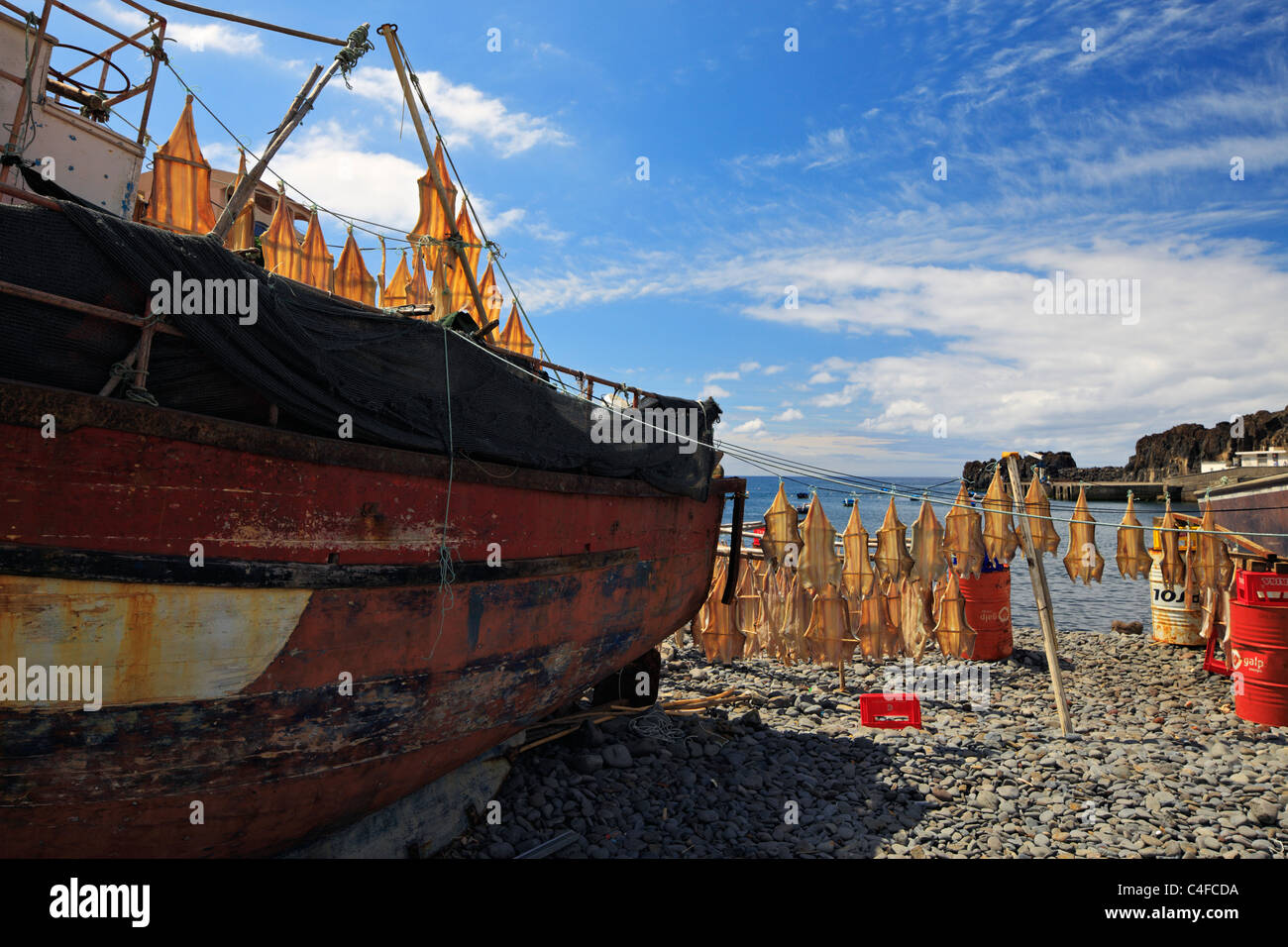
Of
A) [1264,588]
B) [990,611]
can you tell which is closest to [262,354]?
[1264,588]

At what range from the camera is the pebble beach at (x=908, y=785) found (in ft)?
20.9

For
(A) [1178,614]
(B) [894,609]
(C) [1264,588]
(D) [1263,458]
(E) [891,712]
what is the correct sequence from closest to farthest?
(C) [1264,588], (E) [891,712], (B) [894,609], (A) [1178,614], (D) [1263,458]

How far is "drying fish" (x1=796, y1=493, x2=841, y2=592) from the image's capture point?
1009 centimetres

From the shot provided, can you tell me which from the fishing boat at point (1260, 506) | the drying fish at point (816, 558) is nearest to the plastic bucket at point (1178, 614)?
the fishing boat at point (1260, 506)

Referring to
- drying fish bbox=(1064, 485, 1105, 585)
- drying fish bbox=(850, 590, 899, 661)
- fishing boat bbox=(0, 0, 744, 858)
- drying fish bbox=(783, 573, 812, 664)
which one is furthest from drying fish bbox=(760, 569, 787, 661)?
fishing boat bbox=(0, 0, 744, 858)

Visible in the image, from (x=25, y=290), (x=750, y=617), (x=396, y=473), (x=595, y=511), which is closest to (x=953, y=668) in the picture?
(x=750, y=617)

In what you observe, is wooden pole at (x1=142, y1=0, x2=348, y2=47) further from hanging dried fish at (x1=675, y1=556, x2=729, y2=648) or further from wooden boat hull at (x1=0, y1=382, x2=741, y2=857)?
hanging dried fish at (x1=675, y1=556, x2=729, y2=648)

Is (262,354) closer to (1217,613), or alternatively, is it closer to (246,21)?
(246,21)

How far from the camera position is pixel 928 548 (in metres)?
10.4

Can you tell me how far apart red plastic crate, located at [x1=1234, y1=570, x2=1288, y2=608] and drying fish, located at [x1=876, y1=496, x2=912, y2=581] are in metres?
Result: 4.25

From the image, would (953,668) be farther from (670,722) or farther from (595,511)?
(595,511)

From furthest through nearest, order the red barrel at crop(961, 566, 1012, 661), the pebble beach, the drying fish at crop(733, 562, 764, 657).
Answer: the red barrel at crop(961, 566, 1012, 661) < the drying fish at crop(733, 562, 764, 657) < the pebble beach

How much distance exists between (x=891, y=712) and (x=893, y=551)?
2.29 metres

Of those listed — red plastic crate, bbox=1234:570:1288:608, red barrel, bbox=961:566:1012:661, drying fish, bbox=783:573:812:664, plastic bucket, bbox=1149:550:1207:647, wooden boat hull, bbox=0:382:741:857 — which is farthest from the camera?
plastic bucket, bbox=1149:550:1207:647
